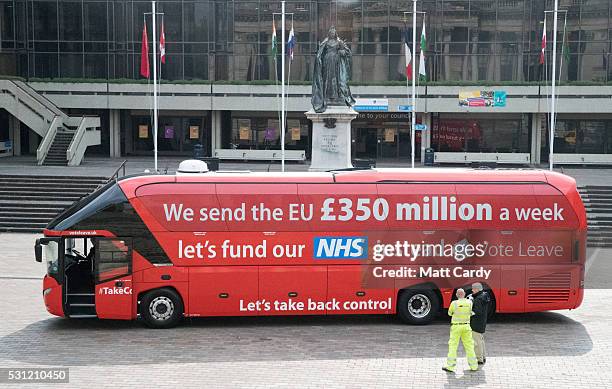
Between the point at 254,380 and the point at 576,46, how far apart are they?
40459 millimetres

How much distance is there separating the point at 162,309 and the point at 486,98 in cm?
3461

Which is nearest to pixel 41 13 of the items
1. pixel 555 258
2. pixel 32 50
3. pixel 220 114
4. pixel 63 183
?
pixel 32 50

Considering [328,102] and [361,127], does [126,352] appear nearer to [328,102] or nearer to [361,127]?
[328,102]

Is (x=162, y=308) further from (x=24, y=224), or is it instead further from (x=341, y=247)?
(x=24, y=224)

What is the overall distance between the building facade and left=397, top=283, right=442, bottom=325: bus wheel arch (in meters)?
31.2

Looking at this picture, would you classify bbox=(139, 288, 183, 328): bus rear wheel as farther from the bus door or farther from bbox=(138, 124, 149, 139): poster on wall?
bbox=(138, 124, 149, 139): poster on wall

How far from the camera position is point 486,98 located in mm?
49000

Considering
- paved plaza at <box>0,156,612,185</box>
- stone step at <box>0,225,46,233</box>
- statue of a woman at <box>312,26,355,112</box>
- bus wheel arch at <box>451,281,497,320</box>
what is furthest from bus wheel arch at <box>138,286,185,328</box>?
paved plaza at <box>0,156,612,185</box>

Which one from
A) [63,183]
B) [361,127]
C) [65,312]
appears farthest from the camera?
[361,127]

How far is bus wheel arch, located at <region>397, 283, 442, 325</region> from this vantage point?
1812cm

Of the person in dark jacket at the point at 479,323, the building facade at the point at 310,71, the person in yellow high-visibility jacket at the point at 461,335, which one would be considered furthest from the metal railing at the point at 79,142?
the person in yellow high-visibility jacket at the point at 461,335

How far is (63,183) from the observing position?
37.1 m

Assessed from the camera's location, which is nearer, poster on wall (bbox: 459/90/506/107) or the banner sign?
poster on wall (bbox: 459/90/506/107)

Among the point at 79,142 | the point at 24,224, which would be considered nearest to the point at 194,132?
the point at 79,142
